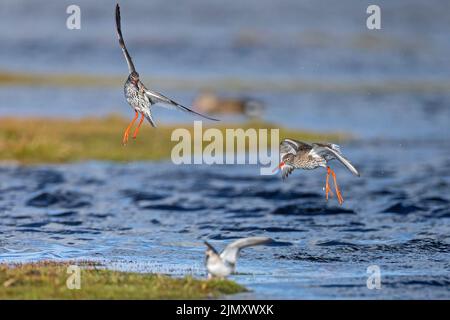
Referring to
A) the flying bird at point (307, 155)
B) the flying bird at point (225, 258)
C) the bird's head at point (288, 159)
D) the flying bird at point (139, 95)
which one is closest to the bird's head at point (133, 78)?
the flying bird at point (139, 95)

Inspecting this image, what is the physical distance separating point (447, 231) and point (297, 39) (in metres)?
32.0

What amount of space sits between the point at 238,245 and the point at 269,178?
10.3m

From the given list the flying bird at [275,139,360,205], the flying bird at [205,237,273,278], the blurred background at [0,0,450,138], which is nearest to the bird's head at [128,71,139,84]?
the flying bird at [275,139,360,205]

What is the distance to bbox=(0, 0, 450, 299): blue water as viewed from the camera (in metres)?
14.2

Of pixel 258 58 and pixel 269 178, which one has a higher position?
pixel 258 58

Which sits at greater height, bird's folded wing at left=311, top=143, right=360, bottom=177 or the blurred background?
the blurred background

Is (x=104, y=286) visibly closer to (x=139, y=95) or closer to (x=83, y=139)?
(x=139, y=95)

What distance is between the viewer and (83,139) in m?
24.7

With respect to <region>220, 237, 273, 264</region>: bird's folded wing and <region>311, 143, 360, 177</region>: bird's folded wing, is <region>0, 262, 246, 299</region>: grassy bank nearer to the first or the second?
<region>220, 237, 273, 264</region>: bird's folded wing

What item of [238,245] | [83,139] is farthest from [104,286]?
[83,139]

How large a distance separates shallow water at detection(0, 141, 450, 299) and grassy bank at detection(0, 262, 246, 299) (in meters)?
0.54

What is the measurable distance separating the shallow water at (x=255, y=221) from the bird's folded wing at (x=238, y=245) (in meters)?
0.53

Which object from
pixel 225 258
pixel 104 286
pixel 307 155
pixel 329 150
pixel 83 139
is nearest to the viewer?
pixel 225 258

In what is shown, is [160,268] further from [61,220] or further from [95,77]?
[95,77]
